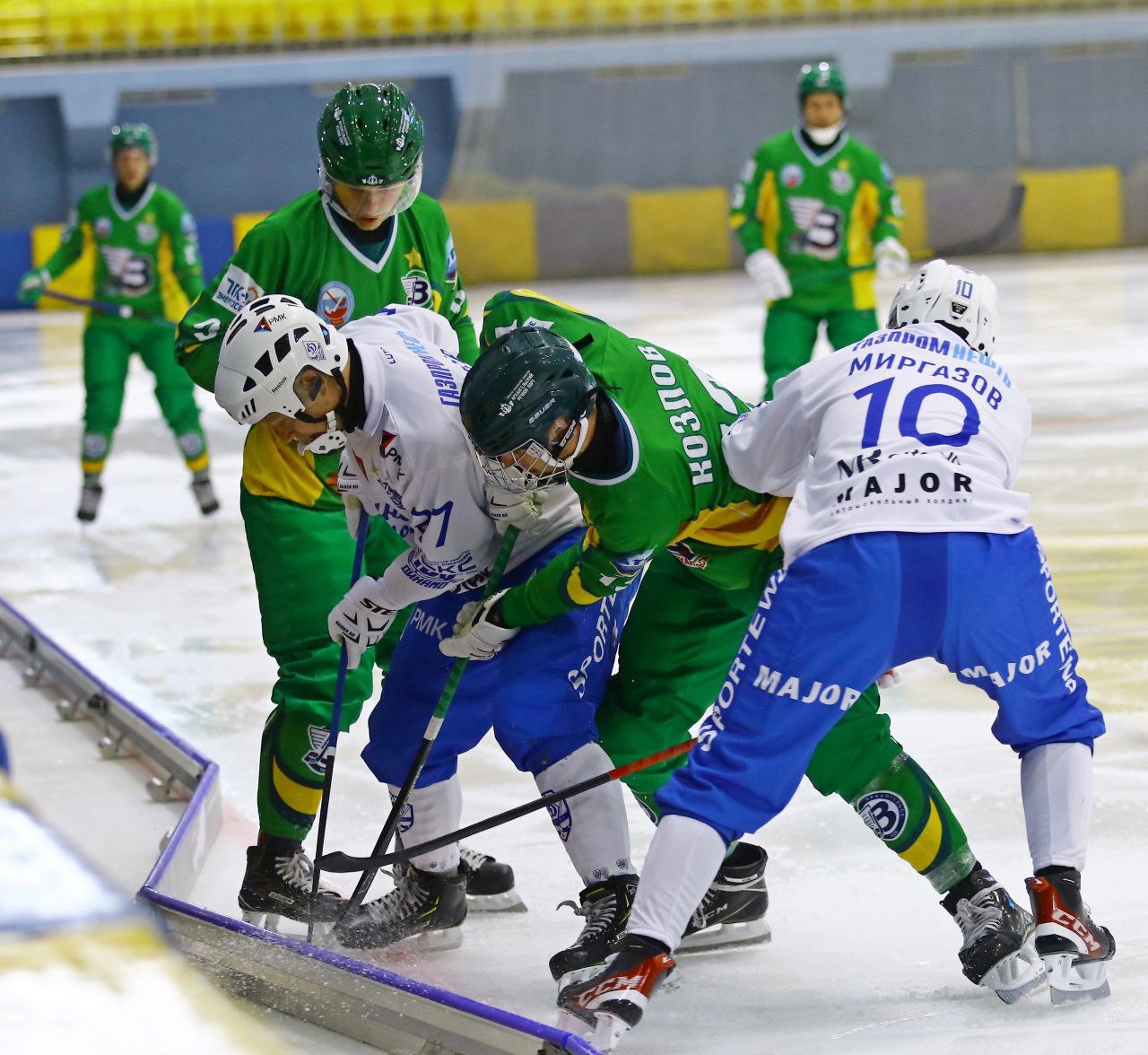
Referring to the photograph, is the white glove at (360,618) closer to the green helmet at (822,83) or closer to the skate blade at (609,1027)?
the skate blade at (609,1027)

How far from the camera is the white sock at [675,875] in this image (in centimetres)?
262

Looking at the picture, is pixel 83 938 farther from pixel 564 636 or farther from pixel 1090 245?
pixel 1090 245

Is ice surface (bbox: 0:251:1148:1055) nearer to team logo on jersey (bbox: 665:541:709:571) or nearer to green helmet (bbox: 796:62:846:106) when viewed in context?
team logo on jersey (bbox: 665:541:709:571)

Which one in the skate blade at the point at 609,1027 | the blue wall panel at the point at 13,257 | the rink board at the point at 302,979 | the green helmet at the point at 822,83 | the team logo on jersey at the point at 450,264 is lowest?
the blue wall panel at the point at 13,257

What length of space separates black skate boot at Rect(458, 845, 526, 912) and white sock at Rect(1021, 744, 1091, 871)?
104 cm

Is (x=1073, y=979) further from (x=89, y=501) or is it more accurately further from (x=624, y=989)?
(x=89, y=501)

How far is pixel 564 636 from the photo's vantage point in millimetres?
3045

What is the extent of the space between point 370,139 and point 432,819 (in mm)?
1253

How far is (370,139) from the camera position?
11.0ft

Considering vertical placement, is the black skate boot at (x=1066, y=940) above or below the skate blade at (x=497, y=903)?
above

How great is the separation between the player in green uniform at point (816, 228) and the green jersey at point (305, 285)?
426 centimetres

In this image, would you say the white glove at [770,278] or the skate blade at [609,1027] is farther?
the white glove at [770,278]

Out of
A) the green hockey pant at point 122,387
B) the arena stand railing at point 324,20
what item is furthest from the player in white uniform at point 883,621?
the arena stand railing at point 324,20

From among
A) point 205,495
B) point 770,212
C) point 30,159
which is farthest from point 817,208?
point 30,159
